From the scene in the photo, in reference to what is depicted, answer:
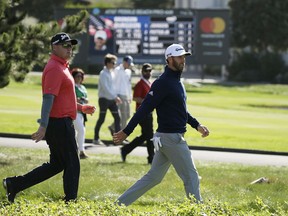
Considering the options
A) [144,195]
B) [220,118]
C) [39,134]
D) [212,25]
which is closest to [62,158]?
[39,134]

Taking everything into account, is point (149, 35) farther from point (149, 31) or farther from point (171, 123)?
point (171, 123)

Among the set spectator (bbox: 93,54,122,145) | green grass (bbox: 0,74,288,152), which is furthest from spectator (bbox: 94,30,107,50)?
spectator (bbox: 93,54,122,145)

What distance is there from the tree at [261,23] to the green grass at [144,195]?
58.0 metres

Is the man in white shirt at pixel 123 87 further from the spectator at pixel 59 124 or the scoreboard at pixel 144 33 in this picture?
the scoreboard at pixel 144 33

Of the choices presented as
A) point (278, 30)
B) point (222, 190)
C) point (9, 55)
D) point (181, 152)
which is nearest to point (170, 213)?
point (181, 152)

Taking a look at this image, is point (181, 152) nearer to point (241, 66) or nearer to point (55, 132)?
point (55, 132)

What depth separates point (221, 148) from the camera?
68.8 feet

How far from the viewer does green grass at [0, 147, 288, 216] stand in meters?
7.90

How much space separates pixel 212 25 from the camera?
55.0 metres

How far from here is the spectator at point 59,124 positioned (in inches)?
411

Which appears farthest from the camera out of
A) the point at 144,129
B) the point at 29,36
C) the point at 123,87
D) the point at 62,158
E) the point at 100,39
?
the point at 100,39

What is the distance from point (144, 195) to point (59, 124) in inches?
84.7

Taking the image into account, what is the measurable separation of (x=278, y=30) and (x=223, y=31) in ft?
65.5

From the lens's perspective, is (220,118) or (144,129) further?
(220,118)
